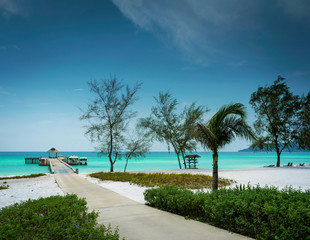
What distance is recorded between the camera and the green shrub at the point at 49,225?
12.1ft

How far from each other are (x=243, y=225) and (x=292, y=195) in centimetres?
165

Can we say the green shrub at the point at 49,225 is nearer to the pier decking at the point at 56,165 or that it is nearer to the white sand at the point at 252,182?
the white sand at the point at 252,182

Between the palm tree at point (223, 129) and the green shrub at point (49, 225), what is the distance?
244 inches

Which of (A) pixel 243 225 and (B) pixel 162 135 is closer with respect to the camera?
(A) pixel 243 225

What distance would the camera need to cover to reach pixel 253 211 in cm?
502

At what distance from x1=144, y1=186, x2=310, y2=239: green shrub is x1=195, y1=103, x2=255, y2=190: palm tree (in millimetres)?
3094

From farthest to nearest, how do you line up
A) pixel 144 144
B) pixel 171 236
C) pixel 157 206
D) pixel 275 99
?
pixel 275 99 < pixel 144 144 < pixel 157 206 < pixel 171 236

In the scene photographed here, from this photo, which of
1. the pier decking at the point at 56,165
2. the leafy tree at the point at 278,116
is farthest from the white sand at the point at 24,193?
the leafy tree at the point at 278,116

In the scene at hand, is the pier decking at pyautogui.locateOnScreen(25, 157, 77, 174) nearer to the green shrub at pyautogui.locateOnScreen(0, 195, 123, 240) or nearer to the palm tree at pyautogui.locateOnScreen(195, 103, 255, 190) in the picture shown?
the palm tree at pyautogui.locateOnScreen(195, 103, 255, 190)

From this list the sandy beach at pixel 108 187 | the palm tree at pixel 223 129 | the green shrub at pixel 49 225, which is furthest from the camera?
the sandy beach at pixel 108 187

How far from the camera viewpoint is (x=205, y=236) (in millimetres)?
4984

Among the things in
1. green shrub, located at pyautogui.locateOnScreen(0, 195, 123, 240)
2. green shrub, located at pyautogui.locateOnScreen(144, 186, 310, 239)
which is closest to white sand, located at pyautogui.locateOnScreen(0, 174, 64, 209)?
green shrub, located at pyautogui.locateOnScreen(0, 195, 123, 240)

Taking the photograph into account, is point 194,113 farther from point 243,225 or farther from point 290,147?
point 243,225

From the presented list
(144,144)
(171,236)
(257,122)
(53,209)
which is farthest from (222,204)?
(257,122)
